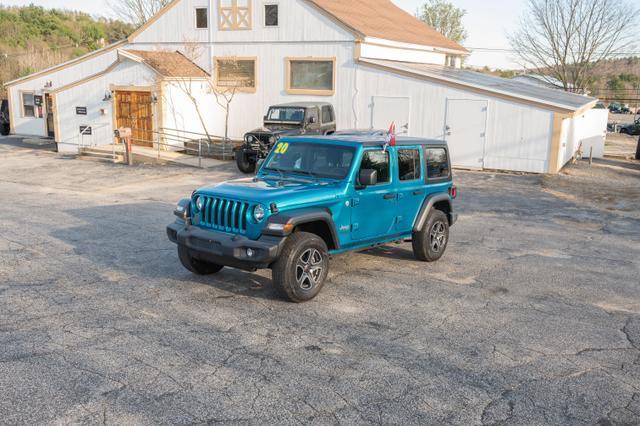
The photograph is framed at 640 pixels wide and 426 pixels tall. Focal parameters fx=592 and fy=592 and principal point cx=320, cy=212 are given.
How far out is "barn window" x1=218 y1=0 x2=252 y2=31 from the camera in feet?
78.4

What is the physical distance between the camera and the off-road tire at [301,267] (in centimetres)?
692

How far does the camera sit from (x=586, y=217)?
532 inches

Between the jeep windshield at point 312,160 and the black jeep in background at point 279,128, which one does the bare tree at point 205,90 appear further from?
the jeep windshield at point 312,160

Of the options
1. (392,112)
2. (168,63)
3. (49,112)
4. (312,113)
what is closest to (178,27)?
(168,63)

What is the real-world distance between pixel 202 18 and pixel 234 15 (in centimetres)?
161

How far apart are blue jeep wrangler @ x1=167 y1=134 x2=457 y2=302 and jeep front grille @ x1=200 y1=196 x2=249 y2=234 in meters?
0.01

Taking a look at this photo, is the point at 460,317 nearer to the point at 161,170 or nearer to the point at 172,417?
the point at 172,417

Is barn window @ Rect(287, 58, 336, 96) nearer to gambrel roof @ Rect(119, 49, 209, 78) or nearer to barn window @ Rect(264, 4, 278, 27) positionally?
barn window @ Rect(264, 4, 278, 27)

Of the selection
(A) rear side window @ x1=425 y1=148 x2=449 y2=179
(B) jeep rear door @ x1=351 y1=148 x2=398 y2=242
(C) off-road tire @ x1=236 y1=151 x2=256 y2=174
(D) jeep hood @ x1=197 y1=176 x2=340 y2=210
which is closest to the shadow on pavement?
(D) jeep hood @ x1=197 y1=176 x2=340 y2=210

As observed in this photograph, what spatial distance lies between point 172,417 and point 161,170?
15.8 metres

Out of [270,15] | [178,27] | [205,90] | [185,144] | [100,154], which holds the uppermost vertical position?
[270,15]

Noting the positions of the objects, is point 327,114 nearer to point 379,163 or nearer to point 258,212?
point 379,163

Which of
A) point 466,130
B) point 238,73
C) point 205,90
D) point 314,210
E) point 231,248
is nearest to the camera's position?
point 231,248

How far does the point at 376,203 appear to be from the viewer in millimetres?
8164
